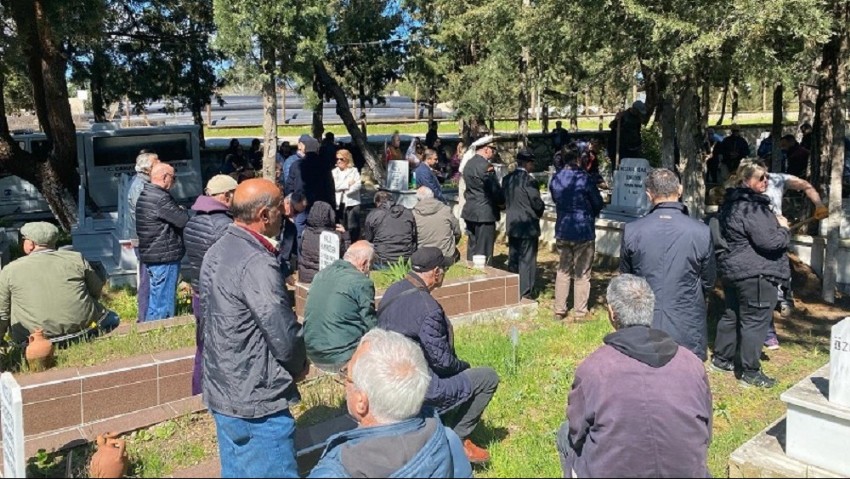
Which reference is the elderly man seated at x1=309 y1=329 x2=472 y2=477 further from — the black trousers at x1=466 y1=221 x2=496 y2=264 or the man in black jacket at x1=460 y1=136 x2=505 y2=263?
the black trousers at x1=466 y1=221 x2=496 y2=264

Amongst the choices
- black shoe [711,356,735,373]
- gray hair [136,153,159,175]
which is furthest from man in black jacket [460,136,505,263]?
gray hair [136,153,159,175]

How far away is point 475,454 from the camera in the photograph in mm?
4754

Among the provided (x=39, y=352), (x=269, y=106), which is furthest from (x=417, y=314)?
(x=269, y=106)

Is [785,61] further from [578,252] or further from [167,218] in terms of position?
[167,218]

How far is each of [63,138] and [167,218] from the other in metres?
8.13

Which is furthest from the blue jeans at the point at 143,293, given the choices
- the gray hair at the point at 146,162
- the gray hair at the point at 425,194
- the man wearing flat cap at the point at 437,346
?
the man wearing flat cap at the point at 437,346

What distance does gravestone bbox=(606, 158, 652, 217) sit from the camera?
12844 millimetres

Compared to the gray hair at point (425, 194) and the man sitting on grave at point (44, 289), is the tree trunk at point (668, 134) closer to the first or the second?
the gray hair at point (425, 194)

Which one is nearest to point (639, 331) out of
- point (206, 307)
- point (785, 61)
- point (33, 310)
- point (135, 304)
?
point (206, 307)

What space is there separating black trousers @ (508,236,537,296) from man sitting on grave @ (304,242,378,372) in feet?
13.6

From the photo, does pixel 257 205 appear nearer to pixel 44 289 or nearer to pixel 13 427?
pixel 13 427

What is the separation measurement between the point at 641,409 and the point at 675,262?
7.92 feet

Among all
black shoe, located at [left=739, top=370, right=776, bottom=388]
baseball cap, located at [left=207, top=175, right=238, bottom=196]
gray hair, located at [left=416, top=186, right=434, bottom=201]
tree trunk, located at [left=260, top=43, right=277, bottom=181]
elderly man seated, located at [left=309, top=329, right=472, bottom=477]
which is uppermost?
tree trunk, located at [left=260, top=43, right=277, bottom=181]

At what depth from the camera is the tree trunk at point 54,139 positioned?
13086 millimetres
